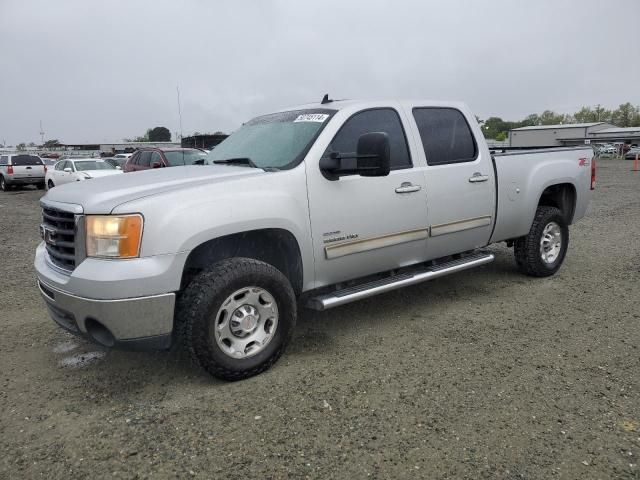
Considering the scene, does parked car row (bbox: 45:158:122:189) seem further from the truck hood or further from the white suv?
the truck hood

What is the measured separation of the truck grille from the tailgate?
68.1ft

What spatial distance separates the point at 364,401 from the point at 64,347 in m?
2.46

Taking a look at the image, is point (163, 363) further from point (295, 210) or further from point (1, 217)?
point (1, 217)

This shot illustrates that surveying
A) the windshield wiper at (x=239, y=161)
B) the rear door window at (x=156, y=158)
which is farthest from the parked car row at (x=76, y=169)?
the windshield wiper at (x=239, y=161)

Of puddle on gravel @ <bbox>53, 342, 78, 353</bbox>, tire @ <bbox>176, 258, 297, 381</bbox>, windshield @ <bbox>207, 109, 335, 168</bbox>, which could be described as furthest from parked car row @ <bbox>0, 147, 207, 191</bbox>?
tire @ <bbox>176, 258, 297, 381</bbox>

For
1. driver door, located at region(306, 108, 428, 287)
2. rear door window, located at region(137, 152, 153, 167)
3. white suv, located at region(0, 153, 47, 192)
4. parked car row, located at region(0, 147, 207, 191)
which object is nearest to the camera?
driver door, located at region(306, 108, 428, 287)

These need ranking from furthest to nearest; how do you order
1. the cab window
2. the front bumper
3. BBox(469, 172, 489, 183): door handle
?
BBox(469, 172, 489, 183): door handle → the cab window → the front bumper

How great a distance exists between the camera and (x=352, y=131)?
3.96 metres

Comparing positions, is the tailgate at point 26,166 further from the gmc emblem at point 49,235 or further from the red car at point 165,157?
the gmc emblem at point 49,235

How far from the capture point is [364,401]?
305cm

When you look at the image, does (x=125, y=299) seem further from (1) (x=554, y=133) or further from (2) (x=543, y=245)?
(1) (x=554, y=133)

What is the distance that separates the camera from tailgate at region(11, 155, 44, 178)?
21172 millimetres

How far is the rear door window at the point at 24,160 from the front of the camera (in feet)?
70.6

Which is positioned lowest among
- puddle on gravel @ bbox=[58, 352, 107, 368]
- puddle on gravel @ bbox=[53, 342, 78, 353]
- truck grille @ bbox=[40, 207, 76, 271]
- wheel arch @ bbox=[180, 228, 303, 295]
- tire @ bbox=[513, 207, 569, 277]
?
A: puddle on gravel @ bbox=[58, 352, 107, 368]
